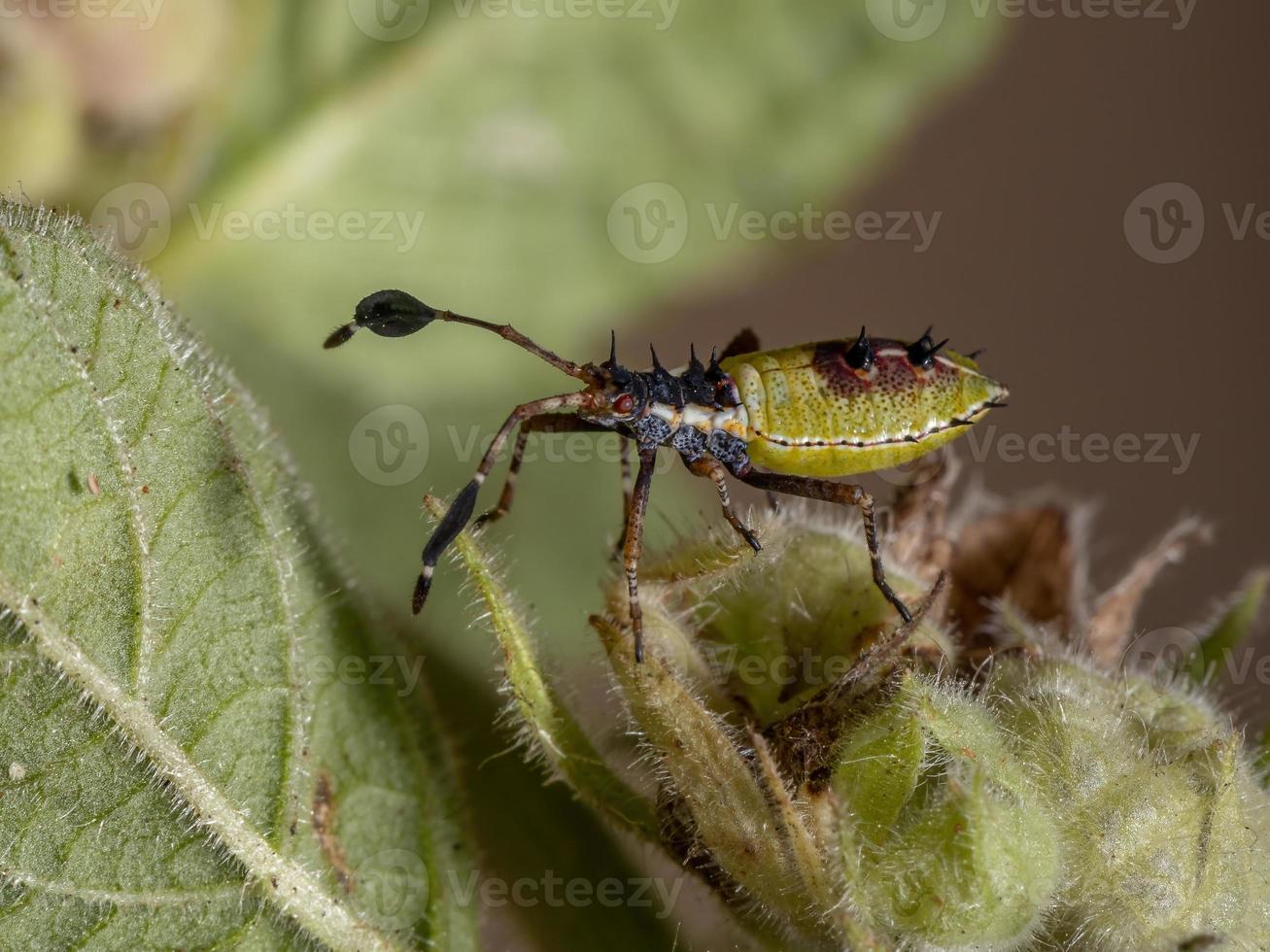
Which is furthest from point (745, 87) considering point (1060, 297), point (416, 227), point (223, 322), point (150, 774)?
point (1060, 297)

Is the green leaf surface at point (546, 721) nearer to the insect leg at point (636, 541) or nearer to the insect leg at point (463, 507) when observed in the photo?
the insect leg at point (463, 507)

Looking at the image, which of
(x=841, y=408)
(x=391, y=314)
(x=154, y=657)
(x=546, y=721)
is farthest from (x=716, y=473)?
(x=154, y=657)

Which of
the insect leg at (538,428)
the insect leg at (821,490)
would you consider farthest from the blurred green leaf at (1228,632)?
the insect leg at (538,428)

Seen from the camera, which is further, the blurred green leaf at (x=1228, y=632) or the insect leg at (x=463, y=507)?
the blurred green leaf at (x=1228, y=632)

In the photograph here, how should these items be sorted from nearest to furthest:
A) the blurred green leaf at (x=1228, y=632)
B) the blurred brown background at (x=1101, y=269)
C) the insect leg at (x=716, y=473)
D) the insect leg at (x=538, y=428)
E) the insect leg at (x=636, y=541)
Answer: the insect leg at (x=636, y=541)
the blurred green leaf at (x=1228, y=632)
the insect leg at (x=716, y=473)
the insect leg at (x=538, y=428)
the blurred brown background at (x=1101, y=269)

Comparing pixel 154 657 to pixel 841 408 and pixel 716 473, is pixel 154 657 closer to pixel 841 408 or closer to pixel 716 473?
pixel 716 473

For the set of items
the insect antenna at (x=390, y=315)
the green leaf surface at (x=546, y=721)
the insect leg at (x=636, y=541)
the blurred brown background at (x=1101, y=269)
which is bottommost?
the green leaf surface at (x=546, y=721)

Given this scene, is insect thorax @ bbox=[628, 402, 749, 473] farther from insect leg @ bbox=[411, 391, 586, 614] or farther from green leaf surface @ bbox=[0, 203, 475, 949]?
green leaf surface @ bbox=[0, 203, 475, 949]

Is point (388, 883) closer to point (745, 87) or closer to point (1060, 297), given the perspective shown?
point (745, 87)
